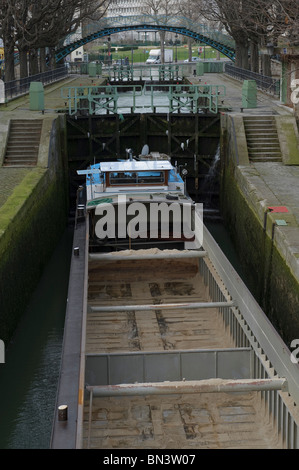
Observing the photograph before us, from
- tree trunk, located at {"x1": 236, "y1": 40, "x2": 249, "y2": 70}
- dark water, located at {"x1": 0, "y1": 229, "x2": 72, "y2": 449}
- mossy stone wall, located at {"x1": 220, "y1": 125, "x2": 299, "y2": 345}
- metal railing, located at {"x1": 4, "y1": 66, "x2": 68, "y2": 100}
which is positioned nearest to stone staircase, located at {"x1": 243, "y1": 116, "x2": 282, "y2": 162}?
mossy stone wall, located at {"x1": 220, "y1": 125, "x2": 299, "y2": 345}

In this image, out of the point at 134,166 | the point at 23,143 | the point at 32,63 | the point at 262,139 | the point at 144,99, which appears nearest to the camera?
the point at 134,166

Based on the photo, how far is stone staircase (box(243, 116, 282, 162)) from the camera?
26.9 metres

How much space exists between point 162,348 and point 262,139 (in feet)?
45.9

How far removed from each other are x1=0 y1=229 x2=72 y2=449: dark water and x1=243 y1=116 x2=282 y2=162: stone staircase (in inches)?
354

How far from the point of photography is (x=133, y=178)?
2245 cm

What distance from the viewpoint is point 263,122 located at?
29203 mm

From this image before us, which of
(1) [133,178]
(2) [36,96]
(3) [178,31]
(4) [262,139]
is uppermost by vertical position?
(3) [178,31]

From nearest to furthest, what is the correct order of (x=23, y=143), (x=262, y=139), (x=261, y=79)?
(x=23, y=143) → (x=262, y=139) → (x=261, y=79)

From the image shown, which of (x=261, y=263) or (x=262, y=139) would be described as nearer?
(x=261, y=263)

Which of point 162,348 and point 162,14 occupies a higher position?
point 162,14

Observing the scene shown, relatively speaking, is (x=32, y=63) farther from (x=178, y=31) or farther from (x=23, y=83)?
(x=178, y=31)

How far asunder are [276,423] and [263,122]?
1868 cm

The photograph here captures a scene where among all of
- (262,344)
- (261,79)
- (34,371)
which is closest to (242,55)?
(261,79)

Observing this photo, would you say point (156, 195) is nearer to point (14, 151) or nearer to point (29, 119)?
point (14, 151)
